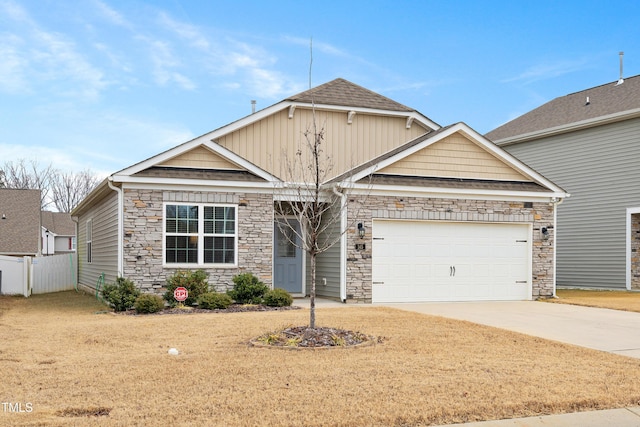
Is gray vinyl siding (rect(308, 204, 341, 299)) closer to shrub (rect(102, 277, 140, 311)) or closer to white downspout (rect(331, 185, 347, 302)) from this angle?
white downspout (rect(331, 185, 347, 302))

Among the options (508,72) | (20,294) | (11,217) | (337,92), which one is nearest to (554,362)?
(337,92)

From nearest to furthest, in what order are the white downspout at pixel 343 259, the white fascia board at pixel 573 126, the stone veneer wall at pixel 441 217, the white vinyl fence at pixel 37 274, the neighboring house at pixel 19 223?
the white downspout at pixel 343 259 → the stone veneer wall at pixel 441 217 → the white fascia board at pixel 573 126 → the white vinyl fence at pixel 37 274 → the neighboring house at pixel 19 223

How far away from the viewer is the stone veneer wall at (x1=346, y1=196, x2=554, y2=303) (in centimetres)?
1630

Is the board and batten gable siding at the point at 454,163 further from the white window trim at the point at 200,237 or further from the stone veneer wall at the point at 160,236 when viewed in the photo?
the white window trim at the point at 200,237

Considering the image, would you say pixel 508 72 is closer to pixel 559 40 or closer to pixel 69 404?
pixel 559 40

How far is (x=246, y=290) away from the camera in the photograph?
1509 centimetres

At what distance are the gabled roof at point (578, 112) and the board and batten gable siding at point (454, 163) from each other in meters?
6.26

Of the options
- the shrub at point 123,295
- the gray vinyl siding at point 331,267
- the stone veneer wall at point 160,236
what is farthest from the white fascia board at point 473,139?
the shrub at point 123,295

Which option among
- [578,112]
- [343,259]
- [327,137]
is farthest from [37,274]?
[578,112]

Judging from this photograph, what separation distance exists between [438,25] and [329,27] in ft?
16.7

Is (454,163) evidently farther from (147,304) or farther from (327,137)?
(147,304)

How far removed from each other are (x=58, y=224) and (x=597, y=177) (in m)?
39.7

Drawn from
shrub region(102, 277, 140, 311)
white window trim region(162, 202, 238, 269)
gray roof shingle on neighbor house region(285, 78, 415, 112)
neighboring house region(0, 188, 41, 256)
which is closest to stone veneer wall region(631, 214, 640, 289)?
gray roof shingle on neighbor house region(285, 78, 415, 112)

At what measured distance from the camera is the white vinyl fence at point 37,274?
2188 centimetres
